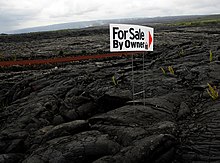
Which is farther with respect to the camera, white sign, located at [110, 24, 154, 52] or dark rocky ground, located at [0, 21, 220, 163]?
white sign, located at [110, 24, 154, 52]

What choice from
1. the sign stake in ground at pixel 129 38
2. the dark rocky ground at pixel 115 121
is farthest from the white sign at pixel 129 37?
the dark rocky ground at pixel 115 121

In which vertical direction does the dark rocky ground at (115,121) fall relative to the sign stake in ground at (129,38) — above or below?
below

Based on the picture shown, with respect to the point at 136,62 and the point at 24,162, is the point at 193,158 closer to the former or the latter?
the point at 24,162

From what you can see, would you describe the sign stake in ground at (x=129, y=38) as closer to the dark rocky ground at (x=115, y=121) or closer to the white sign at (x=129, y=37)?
the white sign at (x=129, y=37)

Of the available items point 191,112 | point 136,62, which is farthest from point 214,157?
point 136,62

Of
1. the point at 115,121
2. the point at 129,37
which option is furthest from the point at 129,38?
the point at 115,121

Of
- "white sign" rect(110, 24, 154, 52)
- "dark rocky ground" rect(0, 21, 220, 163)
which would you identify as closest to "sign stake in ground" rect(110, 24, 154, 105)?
"white sign" rect(110, 24, 154, 52)

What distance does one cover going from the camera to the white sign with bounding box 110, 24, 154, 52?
7.63 metres

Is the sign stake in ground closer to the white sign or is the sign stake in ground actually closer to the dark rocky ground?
the white sign

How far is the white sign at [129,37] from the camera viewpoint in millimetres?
7629

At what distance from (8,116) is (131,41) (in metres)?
5.70

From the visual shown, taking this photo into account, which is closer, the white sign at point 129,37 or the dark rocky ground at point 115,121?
the dark rocky ground at point 115,121

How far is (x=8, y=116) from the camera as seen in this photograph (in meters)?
9.77

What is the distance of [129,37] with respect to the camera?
7.95 m
